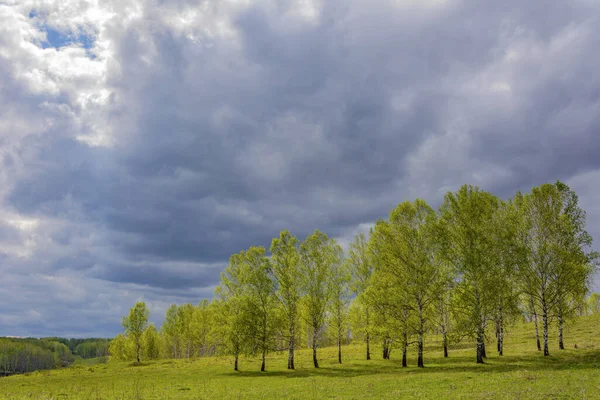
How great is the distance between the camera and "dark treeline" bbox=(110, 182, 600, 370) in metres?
48.2

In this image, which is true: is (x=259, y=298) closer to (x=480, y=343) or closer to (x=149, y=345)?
(x=480, y=343)

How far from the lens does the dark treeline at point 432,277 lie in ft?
158

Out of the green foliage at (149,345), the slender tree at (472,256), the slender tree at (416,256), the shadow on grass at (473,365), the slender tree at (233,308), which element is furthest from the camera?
the green foliage at (149,345)

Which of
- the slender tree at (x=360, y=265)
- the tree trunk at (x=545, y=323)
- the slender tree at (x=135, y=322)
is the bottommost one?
the slender tree at (x=135, y=322)

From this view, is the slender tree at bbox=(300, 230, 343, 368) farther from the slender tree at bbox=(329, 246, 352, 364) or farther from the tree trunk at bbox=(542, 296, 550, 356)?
the tree trunk at bbox=(542, 296, 550, 356)

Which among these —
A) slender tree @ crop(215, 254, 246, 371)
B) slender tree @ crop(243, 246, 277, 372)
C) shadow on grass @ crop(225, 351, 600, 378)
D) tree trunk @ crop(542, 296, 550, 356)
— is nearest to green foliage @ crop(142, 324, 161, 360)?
slender tree @ crop(215, 254, 246, 371)

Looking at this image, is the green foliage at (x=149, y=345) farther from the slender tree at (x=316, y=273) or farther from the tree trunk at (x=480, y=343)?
the tree trunk at (x=480, y=343)

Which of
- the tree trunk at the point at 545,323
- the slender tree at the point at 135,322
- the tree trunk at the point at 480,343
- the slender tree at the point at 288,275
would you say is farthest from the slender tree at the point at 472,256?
the slender tree at the point at 135,322

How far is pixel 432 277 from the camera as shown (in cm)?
4875

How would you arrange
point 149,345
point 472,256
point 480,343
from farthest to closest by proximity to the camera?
point 149,345, point 472,256, point 480,343

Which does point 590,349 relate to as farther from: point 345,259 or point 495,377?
point 345,259

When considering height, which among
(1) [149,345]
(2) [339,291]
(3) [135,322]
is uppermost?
(2) [339,291]

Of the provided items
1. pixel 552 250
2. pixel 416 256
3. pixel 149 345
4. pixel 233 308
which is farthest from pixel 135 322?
pixel 552 250

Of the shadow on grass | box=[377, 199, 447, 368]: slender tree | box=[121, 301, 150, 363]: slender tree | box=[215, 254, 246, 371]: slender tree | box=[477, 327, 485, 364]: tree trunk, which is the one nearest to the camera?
the shadow on grass
